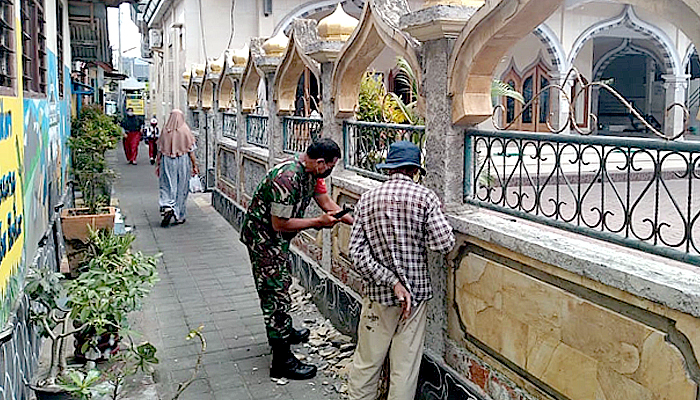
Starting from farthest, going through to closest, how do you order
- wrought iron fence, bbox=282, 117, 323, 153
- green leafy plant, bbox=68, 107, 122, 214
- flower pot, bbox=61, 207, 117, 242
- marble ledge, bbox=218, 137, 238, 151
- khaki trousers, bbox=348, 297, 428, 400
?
1. marble ledge, bbox=218, 137, 238, 151
2. green leafy plant, bbox=68, 107, 122, 214
3. flower pot, bbox=61, 207, 117, 242
4. wrought iron fence, bbox=282, 117, 323, 153
5. khaki trousers, bbox=348, 297, 428, 400

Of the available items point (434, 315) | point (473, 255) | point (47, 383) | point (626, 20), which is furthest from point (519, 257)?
point (626, 20)

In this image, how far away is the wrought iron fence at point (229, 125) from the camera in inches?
435

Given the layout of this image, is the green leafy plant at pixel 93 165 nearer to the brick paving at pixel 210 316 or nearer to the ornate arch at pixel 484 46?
the brick paving at pixel 210 316

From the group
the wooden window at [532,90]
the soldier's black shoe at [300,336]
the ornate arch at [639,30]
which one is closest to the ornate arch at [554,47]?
the ornate arch at [639,30]

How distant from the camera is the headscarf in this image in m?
9.83

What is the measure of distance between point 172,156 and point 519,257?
7.36 meters

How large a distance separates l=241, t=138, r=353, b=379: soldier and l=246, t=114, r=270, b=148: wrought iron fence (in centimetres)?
381

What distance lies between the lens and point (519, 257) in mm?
3318

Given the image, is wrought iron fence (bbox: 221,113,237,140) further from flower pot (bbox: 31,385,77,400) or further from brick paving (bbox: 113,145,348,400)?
flower pot (bbox: 31,385,77,400)

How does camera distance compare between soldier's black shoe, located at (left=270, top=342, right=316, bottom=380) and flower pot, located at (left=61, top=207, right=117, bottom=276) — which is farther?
flower pot, located at (left=61, top=207, right=117, bottom=276)

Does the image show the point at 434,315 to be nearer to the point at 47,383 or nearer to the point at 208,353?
the point at 208,353

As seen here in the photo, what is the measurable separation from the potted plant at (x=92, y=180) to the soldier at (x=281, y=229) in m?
2.86

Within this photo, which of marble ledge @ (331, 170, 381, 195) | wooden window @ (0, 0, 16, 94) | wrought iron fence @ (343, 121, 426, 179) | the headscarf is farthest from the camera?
the headscarf

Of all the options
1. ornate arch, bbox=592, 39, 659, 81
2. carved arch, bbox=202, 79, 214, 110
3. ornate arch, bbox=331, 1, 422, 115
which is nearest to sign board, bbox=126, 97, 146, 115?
ornate arch, bbox=592, 39, 659, 81
